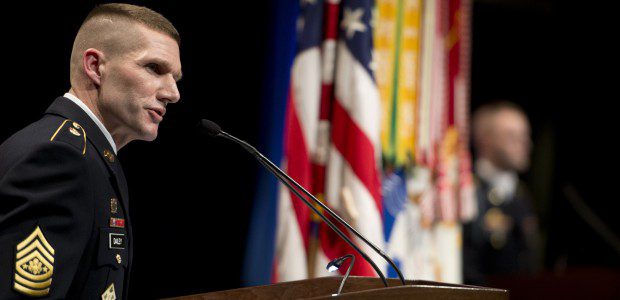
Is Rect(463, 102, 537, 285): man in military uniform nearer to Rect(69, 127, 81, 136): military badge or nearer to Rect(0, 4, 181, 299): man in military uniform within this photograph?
Rect(0, 4, 181, 299): man in military uniform

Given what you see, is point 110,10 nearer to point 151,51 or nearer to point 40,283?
point 151,51

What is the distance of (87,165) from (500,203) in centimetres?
314

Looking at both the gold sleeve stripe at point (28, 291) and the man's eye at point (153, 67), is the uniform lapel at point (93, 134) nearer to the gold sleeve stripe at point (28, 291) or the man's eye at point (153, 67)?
the man's eye at point (153, 67)

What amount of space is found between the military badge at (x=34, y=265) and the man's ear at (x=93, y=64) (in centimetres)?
38

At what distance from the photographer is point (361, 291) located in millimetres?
1417

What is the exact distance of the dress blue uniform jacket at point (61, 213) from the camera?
1343 mm

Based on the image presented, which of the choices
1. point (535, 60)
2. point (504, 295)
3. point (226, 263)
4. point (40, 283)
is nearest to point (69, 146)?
point (40, 283)

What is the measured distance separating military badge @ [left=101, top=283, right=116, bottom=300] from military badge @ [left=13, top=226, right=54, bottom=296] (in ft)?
0.55

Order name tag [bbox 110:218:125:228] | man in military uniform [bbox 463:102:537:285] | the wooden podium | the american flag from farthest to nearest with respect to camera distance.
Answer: man in military uniform [bbox 463:102:537:285], the american flag, name tag [bbox 110:218:125:228], the wooden podium

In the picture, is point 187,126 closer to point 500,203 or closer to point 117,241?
point 117,241

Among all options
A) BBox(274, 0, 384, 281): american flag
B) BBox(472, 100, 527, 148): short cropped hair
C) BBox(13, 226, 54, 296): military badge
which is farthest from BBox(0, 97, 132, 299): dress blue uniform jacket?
BBox(472, 100, 527, 148): short cropped hair

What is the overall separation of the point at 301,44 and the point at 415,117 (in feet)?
2.19

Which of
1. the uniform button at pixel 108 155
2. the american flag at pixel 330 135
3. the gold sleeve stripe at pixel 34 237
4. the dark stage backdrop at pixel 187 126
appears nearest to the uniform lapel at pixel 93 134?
the uniform button at pixel 108 155

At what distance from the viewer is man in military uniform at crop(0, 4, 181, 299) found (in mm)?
1352
